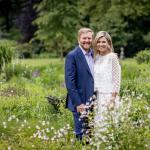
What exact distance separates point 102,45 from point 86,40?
227mm

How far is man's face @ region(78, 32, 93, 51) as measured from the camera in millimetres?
6746

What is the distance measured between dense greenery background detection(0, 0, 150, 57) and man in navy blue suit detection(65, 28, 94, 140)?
1315 centimetres

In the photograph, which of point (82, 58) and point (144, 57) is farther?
point (144, 57)

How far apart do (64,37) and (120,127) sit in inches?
586

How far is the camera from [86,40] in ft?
22.2

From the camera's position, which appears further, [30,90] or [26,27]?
[26,27]

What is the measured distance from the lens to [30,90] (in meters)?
11.2

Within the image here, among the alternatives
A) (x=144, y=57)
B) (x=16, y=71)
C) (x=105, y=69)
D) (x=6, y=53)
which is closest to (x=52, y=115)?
(x=105, y=69)

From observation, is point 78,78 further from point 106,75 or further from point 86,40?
point 86,40

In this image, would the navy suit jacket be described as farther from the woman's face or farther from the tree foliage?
the tree foliage

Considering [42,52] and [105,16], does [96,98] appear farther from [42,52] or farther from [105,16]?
[42,52]

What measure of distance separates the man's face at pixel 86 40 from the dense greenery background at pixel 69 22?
1318cm

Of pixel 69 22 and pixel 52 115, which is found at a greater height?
pixel 69 22

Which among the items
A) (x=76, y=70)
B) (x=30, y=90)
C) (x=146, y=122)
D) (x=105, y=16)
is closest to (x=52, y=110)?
(x=30, y=90)
